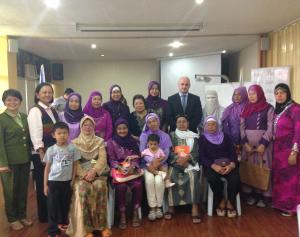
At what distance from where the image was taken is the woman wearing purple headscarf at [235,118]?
11.2ft

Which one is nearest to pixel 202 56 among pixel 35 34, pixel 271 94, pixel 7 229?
pixel 271 94

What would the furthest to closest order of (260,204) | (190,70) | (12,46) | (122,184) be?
(190,70) < (12,46) < (260,204) < (122,184)

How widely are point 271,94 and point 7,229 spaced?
4.14 m

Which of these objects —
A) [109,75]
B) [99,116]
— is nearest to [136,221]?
[99,116]

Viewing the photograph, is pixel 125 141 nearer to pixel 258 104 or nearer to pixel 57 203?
pixel 57 203

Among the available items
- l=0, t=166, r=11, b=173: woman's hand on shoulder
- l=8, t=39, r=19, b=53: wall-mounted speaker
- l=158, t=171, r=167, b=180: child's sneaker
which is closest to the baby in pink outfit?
l=158, t=171, r=167, b=180: child's sneaker

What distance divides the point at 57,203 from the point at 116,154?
2.48 feet

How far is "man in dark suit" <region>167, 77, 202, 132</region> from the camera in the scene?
3545 millimetres

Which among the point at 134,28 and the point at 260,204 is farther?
the point at 134,28

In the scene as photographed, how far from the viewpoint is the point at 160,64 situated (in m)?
8.28

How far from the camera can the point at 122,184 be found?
2.83 m

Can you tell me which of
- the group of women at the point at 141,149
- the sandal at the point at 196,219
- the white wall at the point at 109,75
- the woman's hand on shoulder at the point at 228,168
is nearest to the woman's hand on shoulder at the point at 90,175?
the group of women at the point at 141,149

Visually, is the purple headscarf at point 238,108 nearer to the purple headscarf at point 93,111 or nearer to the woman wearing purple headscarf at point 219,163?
the woman wearing purple headscarf at point 219,163

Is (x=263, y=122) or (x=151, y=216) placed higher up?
(x=263, y=122)
